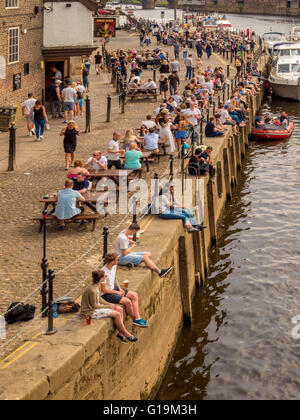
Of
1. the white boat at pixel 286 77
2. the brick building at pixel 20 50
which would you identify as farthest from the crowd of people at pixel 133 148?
the white boat at pixel 286 77

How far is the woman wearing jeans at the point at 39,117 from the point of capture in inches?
904

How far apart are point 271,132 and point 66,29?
36.5 feet

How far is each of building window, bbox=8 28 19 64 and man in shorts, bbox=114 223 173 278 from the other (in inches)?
646

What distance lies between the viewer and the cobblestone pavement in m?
11.9

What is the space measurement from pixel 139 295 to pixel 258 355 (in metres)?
3.81

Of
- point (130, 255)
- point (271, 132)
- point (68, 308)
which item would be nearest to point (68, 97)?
point (271, 132)

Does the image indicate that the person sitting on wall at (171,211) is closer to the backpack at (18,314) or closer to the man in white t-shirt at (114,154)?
the man in white t-shirt at (114,154)

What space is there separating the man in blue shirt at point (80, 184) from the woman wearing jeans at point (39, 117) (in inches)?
301

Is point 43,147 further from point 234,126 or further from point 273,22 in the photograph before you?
point 273,22

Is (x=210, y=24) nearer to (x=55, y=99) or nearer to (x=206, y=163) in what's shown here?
(x=55, y=99)

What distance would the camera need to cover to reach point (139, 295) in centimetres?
1128

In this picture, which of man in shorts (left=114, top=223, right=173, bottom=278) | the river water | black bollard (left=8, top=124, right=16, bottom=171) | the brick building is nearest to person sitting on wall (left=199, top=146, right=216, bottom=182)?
the river water

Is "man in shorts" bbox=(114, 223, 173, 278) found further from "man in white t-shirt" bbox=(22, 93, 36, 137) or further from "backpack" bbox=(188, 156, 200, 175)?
"man in white t-shirt" bbox=(22, 93, 36, 137)

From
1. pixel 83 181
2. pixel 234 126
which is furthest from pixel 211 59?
pixel 83 181
